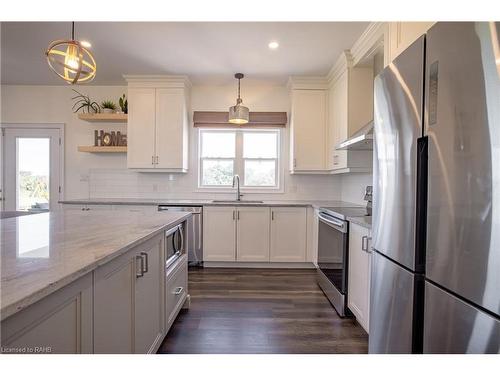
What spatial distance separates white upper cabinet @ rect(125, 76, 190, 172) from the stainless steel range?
224 cm

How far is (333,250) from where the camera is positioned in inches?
104

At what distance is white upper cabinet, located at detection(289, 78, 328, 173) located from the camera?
12.7 feet

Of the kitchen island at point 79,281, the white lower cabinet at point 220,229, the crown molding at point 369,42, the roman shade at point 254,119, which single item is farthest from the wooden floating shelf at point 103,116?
the crown molding at point 369,42

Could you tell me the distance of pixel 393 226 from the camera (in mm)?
1325

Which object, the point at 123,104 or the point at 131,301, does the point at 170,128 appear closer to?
the point at 123,104

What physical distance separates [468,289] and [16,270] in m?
1.40

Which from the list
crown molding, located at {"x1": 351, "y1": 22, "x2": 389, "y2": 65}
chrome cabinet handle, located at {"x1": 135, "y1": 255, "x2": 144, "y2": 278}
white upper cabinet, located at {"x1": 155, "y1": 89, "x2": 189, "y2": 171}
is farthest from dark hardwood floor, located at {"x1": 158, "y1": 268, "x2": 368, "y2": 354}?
crown molding, located at {"x1": 351, "y1": 22, "x2": 389, "y2": 65}

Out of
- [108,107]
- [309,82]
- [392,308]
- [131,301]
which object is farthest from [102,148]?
[392,308]

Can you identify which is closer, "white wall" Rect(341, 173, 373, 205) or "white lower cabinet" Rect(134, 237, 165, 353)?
"white lower cabinet" Rect(134, 237, 165, 353)

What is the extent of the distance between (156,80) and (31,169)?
253 cm

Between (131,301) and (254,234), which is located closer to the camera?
(131,301)

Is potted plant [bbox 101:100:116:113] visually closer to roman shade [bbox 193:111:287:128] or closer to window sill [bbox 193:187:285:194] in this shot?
roman shade [bbox 193:111:287:128]

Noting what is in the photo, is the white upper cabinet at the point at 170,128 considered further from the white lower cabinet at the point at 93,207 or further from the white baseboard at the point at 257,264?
the white baseboard at the point at 257,264
